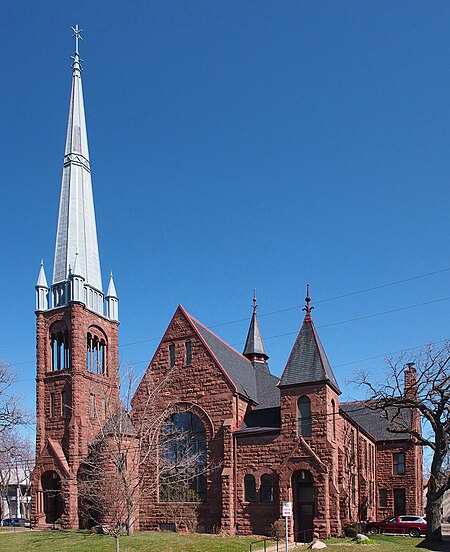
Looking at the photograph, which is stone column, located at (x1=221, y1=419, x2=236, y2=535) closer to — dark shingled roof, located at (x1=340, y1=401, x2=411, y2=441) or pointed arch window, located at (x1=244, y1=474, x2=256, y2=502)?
pointed arch window, located at (x1=244, y1=474, x2=256, y2=502)

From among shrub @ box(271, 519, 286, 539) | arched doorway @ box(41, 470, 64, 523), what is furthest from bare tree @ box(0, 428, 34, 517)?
shrub @ box(271, 519, 286, 539)

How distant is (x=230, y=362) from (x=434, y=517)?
16.0m

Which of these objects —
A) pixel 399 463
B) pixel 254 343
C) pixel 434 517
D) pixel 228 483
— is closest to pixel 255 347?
pixel 254 343

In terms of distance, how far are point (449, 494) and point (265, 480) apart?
7186 centimetres

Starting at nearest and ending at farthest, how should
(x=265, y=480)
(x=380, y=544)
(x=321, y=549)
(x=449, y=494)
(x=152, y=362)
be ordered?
1. (x=321, y=549)
2. (x=380, y=544)
3. (x=265, y=480)
4. (x=152, y=362)
5. (x=449, y=494)

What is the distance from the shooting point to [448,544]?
1318 inches

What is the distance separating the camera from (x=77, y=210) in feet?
169

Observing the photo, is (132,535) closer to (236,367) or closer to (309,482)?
(309,482)

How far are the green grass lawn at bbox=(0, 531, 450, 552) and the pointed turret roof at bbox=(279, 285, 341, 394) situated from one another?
28.2 ft

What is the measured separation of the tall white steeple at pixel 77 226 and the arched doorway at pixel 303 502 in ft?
69.1

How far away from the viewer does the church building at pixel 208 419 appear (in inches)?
1380

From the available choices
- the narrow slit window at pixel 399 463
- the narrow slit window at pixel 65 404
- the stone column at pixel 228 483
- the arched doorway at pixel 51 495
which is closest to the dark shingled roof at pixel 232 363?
the stone column at pixel 228 483

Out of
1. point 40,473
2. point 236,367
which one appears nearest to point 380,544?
point 236,367

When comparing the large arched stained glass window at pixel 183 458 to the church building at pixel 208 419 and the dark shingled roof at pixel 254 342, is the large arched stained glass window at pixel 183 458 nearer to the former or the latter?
the church building at pixel 208 419
